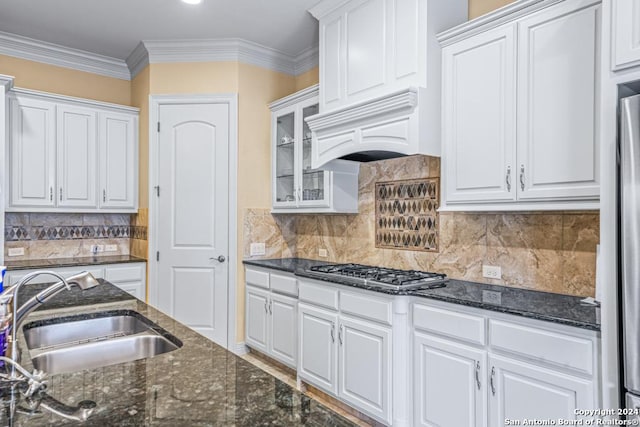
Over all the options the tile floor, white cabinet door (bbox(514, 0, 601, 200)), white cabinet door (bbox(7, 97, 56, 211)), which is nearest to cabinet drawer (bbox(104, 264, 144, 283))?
white cabinet door (bbox(7, 97, 56, 211))

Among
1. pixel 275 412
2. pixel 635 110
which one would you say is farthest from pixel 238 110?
pixel 275 412

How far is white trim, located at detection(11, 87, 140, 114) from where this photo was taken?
12.4 ft

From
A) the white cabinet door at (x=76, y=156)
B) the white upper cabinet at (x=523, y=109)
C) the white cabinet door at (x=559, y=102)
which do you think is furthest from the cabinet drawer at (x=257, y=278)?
the white cabinet door at (x=559, y=102)

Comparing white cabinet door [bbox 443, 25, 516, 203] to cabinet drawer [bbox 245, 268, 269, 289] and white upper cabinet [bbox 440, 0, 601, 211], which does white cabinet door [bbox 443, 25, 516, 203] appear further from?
cabinet drawer [bbox 245, 268, 269, 289]

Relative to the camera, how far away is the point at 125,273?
13.2 ft

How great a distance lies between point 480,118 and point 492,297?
974mm

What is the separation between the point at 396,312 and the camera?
97.0 inches

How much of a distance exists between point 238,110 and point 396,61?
1.83 metres

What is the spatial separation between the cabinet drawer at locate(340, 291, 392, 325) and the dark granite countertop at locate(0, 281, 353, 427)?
1.33 meters

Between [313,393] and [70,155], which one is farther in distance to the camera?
[70,155]

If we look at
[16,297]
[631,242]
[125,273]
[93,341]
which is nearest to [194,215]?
[125,273]

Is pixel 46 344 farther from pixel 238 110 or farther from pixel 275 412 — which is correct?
pixel 238 110

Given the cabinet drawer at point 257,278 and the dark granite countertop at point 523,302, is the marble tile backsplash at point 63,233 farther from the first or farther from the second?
the dark granite countertop at point 523,302

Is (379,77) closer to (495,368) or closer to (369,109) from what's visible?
(369,109)
